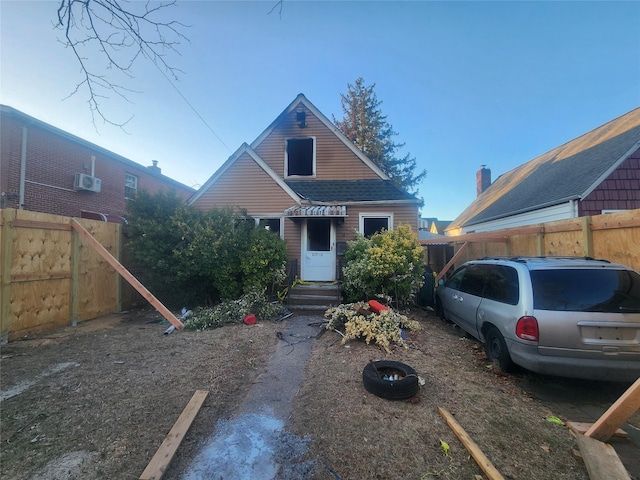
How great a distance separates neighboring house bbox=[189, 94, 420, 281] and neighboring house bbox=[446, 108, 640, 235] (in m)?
5.45

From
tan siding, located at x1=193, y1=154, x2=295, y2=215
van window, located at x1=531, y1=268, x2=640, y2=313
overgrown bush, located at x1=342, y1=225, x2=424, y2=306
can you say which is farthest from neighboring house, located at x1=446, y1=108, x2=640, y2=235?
tan siding, located at x1=193, y1=154, x2=295, y2=215

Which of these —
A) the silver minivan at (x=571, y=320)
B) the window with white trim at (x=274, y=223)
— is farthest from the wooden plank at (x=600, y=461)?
the window with white trim at (x=274, y=223)

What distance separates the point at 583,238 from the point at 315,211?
6.45 metres

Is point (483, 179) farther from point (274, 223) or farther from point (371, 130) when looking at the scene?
point (274, 223)

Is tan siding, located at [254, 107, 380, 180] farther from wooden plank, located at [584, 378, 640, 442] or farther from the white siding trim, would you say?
wooden plank, located at [584, 378, 640, 442]

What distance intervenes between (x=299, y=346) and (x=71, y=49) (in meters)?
5.14

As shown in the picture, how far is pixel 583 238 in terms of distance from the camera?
516 centimetres

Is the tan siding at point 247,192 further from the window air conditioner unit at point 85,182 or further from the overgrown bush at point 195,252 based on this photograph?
the window air conditioner unit at point 85,182

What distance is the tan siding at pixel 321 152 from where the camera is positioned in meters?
11.5

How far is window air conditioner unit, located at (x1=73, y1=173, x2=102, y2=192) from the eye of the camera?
13.0 m

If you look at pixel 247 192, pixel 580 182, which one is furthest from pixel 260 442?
pixel 580 182

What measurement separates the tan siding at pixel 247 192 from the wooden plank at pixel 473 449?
7938 mm

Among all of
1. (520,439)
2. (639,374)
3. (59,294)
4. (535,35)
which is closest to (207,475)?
(520,439)

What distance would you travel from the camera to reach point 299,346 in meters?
5.27
